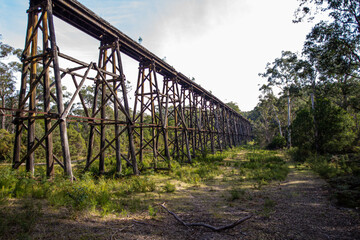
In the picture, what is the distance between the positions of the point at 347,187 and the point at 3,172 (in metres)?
9.08

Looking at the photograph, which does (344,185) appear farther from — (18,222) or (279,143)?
(279,143)

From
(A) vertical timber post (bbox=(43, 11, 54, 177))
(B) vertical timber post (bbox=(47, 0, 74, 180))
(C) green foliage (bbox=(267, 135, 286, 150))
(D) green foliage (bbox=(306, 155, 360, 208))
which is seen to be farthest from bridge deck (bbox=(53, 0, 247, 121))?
(C) green foliage (bbox=(267, 135, 286, 150))

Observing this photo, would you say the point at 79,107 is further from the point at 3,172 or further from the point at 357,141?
the point at 357,141

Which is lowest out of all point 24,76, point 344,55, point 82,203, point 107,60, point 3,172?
point 82,203

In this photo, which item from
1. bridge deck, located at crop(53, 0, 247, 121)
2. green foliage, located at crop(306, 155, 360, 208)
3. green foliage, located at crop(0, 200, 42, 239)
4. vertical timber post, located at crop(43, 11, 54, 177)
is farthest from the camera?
bridge deck, located at crop(53, 0, 247, 121)

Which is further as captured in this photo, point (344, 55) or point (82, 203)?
point (344, 55)

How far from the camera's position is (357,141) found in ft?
45.7

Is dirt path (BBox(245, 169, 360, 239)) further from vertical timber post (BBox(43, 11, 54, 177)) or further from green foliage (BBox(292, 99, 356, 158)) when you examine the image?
green foliage (BBox(292, 99, 356, 158))

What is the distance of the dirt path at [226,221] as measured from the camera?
9.80ft

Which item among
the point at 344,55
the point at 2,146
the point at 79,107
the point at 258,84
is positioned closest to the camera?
the point at 344,55

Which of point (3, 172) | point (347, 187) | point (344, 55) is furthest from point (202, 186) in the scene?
point (344, 55)

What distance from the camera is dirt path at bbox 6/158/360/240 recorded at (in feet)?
9.80

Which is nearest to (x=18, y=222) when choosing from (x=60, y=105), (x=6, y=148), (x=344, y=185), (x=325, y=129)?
(x=60, y=105)

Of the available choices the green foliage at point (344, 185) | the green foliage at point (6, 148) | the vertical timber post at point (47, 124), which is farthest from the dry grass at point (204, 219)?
the green foliage at point (6, 148)
